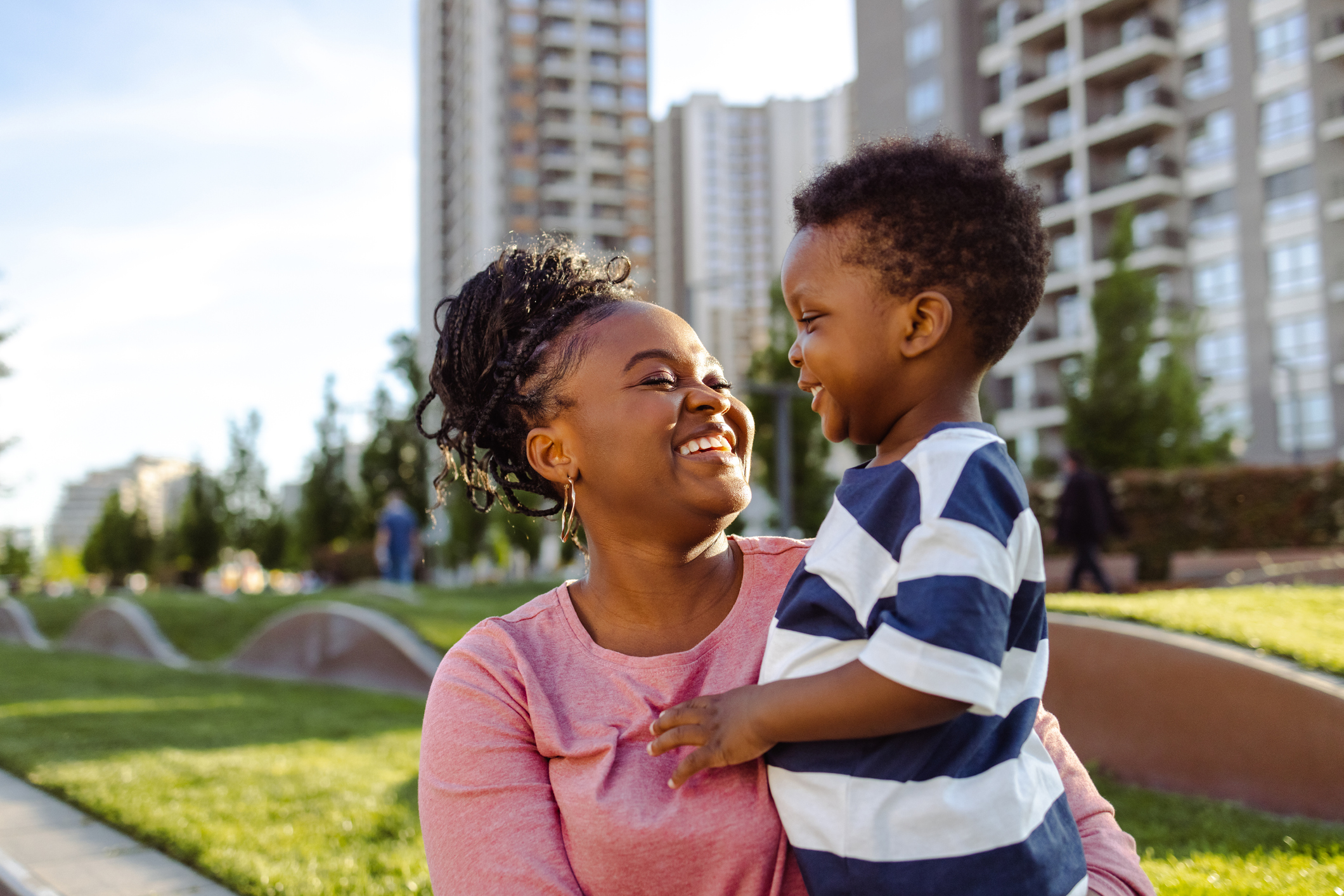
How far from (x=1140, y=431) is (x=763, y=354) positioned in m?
7.74

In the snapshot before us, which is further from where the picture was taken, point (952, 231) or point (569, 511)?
point (569, 511)

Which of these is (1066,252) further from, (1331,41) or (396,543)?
(396,543)

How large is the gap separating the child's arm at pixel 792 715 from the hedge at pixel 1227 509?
16.6m

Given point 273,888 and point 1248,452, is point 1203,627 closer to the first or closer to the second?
point 273,888

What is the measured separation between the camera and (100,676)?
44.9 feet

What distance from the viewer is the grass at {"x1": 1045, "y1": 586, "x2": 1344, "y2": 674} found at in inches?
236

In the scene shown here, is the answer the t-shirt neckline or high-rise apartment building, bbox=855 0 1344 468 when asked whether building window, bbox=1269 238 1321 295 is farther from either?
the t-shirt neckline

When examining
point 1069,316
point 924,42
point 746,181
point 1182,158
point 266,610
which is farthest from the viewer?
point 746,181

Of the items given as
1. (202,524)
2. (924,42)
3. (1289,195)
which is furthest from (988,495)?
(924,42)

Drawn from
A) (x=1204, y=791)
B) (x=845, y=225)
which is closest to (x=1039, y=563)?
(x=845, y=225)

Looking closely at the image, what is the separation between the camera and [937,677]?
140cm

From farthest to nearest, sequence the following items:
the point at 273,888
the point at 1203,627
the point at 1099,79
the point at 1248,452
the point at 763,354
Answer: the point at 1099,79 → the point at 1248,452 → the point at 763,354 → the point at 1203,627 → the point at 273,888

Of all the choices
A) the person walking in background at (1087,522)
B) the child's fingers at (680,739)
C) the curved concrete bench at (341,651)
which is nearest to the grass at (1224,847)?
the child's fingers at (680,739)

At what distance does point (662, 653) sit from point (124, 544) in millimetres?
51860
